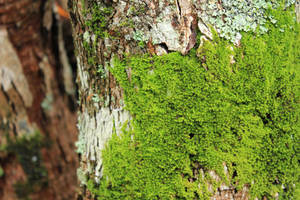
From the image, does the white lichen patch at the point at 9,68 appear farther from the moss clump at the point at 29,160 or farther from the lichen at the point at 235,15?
the lichen at the point at 235,15

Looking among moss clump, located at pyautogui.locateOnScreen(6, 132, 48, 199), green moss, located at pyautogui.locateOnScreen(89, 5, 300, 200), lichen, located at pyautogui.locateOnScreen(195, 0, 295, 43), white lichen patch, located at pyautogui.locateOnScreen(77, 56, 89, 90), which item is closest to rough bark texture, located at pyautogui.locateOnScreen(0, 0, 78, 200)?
moss clump, located at pyautogui.locateOnScreen(6, 132, 48, 199)

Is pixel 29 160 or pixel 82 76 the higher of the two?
pixel 82 76

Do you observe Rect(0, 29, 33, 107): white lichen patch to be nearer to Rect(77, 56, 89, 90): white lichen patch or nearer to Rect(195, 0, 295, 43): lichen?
Rect(77, 56, 89, 90): white lichen patch

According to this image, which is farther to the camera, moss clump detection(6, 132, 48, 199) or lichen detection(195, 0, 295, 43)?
moss clump detection(6, 132, 48, 199)

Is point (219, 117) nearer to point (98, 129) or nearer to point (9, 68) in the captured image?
point (98, 129)

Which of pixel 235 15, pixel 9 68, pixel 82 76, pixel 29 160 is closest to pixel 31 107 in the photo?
pixel 9 68

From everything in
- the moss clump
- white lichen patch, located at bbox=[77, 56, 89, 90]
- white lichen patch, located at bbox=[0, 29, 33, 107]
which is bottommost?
the moss clump

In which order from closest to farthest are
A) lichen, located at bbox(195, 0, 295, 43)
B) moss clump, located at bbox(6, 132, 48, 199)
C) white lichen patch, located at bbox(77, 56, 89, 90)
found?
lichen, located at bbox(195, 0, 295, 43)
white lichen patch, located at bbox(77, 56, 89, 90)
moss clump, located at bbox(6, 132, 48, 199)
